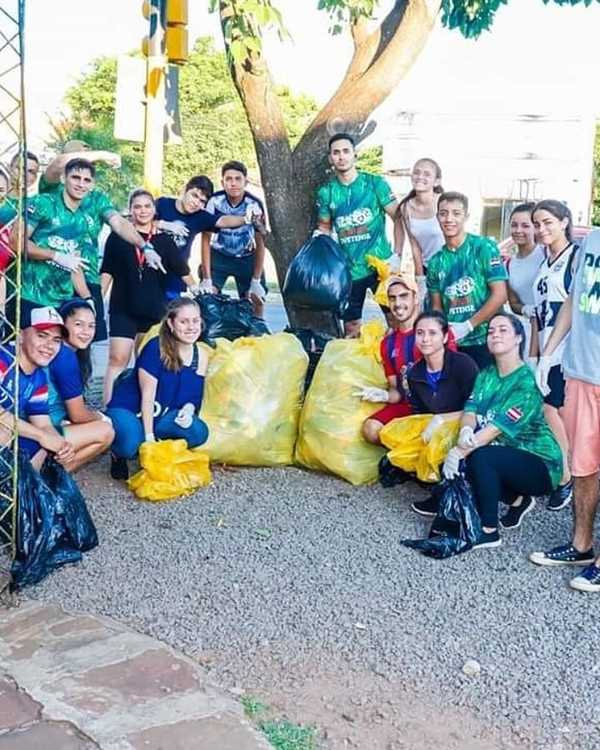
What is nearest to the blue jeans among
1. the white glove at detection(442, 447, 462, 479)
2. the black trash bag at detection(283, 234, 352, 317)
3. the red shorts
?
the red shorts

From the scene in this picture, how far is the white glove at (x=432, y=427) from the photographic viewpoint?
503 cm

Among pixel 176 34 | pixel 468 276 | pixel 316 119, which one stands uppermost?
pixel 176 34

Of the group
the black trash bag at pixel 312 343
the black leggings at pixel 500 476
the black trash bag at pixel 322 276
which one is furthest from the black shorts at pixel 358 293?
the black leggings at pixel 500 476

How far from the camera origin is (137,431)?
5.43 m

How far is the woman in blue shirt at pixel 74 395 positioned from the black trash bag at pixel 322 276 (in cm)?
154

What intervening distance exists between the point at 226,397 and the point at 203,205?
1.49 meters

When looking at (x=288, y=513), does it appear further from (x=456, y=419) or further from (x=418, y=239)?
(x=418, y=239)

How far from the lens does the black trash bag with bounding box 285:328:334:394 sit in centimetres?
612

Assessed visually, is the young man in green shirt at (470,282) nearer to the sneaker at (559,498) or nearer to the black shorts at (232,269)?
the sneaker at (559,498)

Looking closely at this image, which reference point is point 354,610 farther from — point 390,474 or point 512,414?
point 390,474

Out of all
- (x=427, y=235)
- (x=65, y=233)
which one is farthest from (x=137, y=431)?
(x=427, y=235)

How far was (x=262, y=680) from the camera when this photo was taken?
11.1ft

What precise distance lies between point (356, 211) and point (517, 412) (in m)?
2.09

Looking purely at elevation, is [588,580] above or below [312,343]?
below
